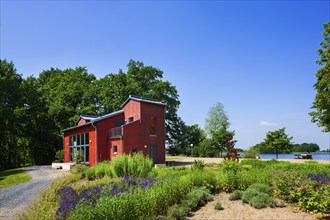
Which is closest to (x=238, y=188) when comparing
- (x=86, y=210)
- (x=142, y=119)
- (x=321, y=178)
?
(x=321, y=178)

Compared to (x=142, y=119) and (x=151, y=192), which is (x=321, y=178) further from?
(x=142, y=119)

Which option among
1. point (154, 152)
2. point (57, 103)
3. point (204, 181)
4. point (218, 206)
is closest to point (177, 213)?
point (218, 206)

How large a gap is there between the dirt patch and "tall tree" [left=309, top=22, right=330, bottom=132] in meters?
16.3

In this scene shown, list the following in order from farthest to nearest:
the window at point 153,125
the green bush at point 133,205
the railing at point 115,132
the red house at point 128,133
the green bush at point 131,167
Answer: the window at point 153,125 < the railing at point 115,132 < the red house at point 128,133 < the green bush at point 131,167 < the green bush at point 133,205

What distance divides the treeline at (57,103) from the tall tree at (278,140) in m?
13.5

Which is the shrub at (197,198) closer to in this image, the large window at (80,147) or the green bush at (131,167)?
the green bush at (131,167)

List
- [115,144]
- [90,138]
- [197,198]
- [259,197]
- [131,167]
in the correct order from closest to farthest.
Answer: [259,197]
[197,198]
[131,167]
[115,144]
[90,138]

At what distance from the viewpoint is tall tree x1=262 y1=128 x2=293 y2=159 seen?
111 ft

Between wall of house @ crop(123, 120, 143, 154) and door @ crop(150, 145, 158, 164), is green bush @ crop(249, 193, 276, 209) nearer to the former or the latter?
wall of house @ crop(123, 120, 143, 154)

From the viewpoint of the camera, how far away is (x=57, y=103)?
1622 inches

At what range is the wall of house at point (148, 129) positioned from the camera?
27.4 m

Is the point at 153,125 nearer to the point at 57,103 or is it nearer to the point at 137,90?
the point at 137,90

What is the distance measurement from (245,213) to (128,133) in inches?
790

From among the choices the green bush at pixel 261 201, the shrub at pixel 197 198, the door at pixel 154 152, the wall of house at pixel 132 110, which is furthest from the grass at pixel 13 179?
the green bush at pixel 261 201
